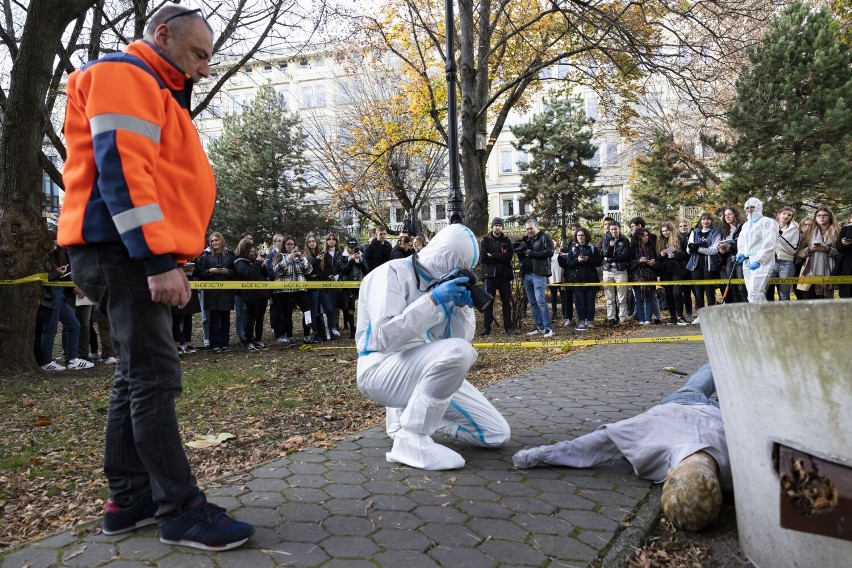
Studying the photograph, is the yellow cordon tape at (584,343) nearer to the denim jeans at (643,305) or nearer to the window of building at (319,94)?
the denim jeans at (643,305)

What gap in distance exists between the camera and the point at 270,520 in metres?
3.30

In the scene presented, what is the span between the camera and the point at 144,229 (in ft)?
8.70

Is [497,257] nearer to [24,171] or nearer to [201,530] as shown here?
[24,171]

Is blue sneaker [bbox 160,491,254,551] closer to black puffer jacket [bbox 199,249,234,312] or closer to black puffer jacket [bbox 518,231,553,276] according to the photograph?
black puffer jacket [bbox 199,249,234,312]

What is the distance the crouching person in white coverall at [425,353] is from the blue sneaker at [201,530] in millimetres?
1441

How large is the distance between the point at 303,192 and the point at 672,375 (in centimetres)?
2754

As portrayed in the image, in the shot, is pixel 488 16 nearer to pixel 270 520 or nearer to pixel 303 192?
pixel 270 520

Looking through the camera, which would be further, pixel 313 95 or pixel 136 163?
pixel 313 95

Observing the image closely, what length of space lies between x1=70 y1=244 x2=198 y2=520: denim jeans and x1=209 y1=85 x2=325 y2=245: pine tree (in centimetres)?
2970

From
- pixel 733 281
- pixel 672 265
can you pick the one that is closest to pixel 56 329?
pixel 672 265

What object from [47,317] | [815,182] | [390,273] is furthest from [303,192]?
[390,273]

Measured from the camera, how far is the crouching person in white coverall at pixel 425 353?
13.3 ft

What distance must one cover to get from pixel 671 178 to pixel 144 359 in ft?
96.3

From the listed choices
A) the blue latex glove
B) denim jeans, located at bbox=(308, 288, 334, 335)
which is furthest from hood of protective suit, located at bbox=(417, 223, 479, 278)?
denim jeans, located at bbox=(308, 288, 334, 335)
